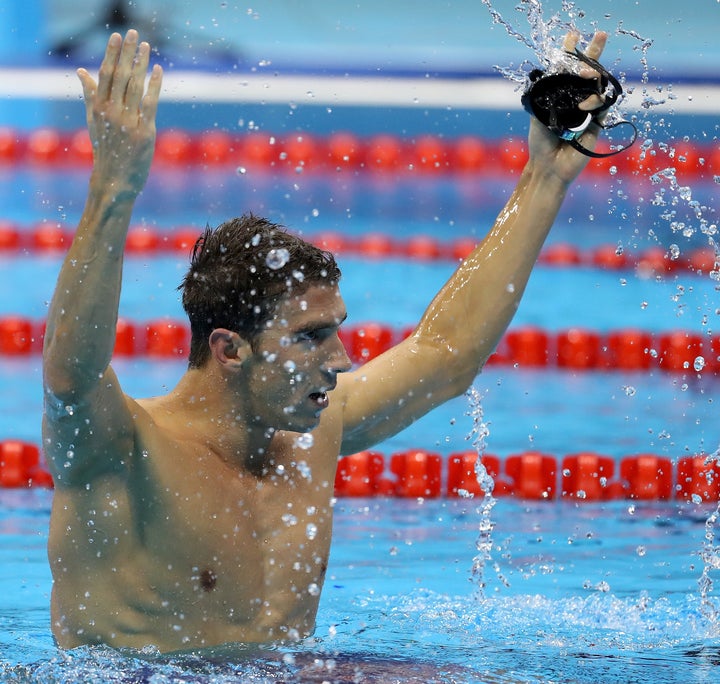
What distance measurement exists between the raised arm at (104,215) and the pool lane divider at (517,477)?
2637mm

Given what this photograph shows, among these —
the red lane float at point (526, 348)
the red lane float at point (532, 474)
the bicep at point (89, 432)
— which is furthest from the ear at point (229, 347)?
the red lane float at point (526, 348)

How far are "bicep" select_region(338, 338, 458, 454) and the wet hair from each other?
332mm

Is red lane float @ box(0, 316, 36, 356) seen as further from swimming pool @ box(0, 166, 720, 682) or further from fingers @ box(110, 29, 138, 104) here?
fingers @ box(110, 29, 138, 104)

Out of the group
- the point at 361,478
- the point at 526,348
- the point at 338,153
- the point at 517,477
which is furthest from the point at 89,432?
the point at 338,153

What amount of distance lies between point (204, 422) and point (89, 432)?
0.32 m

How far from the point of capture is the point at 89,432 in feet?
5.66

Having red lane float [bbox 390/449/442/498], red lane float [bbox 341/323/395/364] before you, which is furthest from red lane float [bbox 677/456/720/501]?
red lane float [bbox 341/323/395/364]

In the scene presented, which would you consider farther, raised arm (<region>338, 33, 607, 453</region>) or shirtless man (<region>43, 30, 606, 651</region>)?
raised arm (<region>338, 33, 607, 453</region>)

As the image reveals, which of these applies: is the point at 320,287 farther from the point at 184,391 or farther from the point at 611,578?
the point at 611,578

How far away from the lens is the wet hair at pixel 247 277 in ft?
6.31

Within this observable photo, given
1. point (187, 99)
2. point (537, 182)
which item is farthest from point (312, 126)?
point (537, 182)

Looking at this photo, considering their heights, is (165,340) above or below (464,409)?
above

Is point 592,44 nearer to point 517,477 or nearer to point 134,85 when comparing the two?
point 134,85

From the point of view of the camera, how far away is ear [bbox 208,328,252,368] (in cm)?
194
